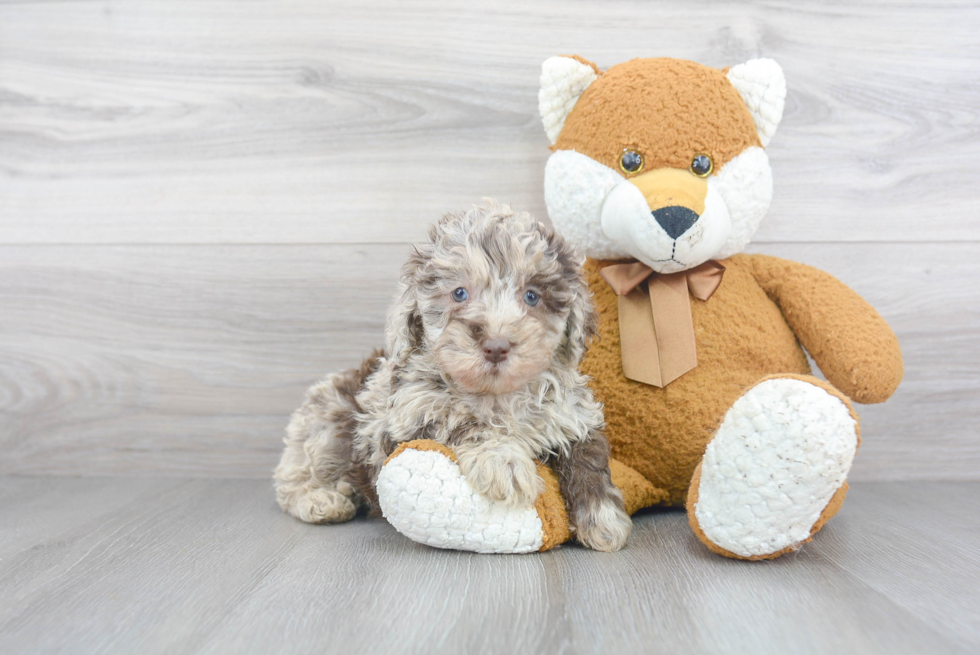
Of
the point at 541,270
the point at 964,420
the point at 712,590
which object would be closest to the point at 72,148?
the point at 541,270

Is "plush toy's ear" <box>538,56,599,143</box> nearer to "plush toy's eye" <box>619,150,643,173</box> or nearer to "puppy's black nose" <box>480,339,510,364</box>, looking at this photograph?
"plush toy's eye" <box>619,150,643,173</box>

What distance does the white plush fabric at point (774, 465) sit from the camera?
94cm

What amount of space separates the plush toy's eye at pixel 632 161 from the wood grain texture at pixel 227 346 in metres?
0.55

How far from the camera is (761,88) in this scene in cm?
127

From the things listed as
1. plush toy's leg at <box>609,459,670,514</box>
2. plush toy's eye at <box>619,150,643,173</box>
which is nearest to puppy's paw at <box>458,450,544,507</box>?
plush toy's leg at <box>609,459,670,514</box>

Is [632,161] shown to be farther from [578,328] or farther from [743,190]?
[578,328]

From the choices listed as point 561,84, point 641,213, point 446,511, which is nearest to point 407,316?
point 446,511

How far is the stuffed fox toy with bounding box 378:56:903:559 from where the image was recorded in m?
1.14

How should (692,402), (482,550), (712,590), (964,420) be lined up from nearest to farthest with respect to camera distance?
1. (712,590)
2. (482,550)
3. (692,402)
4. (964,420)

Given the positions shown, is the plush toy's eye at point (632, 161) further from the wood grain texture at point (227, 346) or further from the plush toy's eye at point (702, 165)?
the wood grain texture at point (227, 346)

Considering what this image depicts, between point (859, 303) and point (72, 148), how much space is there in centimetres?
172

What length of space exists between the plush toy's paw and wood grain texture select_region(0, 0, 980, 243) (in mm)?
710

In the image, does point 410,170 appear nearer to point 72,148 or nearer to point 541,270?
point 541,270

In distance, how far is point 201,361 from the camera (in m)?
1.68
